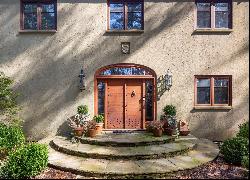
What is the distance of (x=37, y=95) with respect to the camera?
39.1ft

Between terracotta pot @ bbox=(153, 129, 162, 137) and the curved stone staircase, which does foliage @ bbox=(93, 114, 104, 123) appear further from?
terracotta pot @ bbox=(153, 129, 162, 137)

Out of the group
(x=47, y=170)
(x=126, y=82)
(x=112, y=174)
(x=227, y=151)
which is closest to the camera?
(x=112, y=174)

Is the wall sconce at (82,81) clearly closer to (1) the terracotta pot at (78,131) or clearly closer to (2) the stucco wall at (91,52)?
(2) the stucco wall at (91,52)

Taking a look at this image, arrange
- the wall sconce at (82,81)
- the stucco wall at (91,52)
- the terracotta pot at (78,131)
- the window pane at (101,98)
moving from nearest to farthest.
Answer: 1. the terracotta pot at (78,131)
2. the wall sconce at (82,81)
3. the stucco wall at (91,52)
4. the window pane at (101,98)

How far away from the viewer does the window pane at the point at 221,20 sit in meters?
12.1

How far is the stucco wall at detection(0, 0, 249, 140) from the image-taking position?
11.9 metres

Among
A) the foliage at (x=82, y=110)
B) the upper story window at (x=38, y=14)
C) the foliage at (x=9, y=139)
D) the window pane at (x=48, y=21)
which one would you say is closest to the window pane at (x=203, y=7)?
the upper story window at (x=38, y=14)

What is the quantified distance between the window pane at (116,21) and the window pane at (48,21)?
273 centimetres

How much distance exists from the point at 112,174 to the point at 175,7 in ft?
26.3

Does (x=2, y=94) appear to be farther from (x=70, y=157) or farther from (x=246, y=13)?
(x=246, y=13)

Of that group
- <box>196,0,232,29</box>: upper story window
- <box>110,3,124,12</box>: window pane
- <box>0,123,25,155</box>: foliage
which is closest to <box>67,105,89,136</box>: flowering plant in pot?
<box>0,123,25,155</box>: foliage

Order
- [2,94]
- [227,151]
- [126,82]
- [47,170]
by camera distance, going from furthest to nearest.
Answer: [126,82], [2,94], [227,151], [47,170]

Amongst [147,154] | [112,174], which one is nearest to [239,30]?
[147,154]

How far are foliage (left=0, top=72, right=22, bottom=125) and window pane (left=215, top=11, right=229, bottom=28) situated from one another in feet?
32.2
